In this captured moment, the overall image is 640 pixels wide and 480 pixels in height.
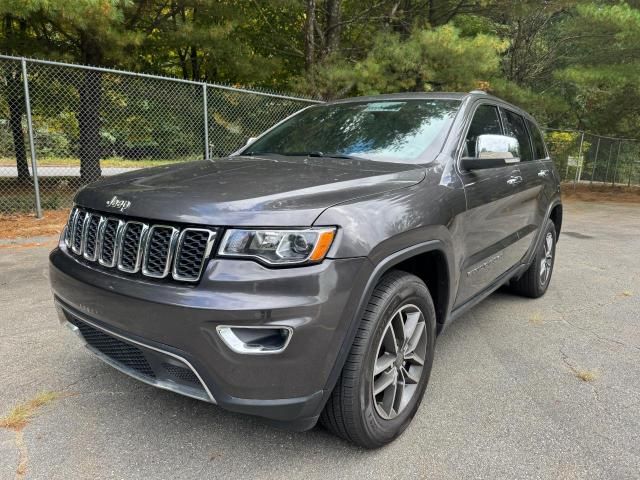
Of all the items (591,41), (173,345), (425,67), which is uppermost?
(591,41)

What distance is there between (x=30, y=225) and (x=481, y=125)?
6.58 metres

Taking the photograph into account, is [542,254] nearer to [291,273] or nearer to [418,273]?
[418,273]

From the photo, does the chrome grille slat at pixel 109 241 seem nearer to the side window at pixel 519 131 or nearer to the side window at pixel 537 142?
the side window at pixel 519 131

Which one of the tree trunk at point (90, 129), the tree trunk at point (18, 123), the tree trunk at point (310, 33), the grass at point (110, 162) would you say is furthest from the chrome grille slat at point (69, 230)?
the tree trunk at point (310, 33)

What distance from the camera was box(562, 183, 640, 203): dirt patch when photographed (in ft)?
51.5

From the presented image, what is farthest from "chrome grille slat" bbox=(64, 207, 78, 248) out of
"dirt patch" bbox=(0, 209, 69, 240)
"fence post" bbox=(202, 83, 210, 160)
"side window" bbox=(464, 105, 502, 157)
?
"fence post" bbox=(202, 83, 210, 160)

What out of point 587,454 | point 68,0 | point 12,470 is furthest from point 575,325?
point 68,0

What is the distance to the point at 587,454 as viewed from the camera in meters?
2.38

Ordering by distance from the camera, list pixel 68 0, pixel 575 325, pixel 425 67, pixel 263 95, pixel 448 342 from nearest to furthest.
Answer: pixel 448 342
pixel 575 325
pixel 68 0
pixel 263 95
pixel 425 67

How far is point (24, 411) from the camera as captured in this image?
2.60 metres

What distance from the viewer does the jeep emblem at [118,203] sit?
2220mm

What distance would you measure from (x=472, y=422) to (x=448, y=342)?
1.10 meters

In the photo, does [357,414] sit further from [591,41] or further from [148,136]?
[591,41]

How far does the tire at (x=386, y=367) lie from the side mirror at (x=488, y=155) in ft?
2.99
